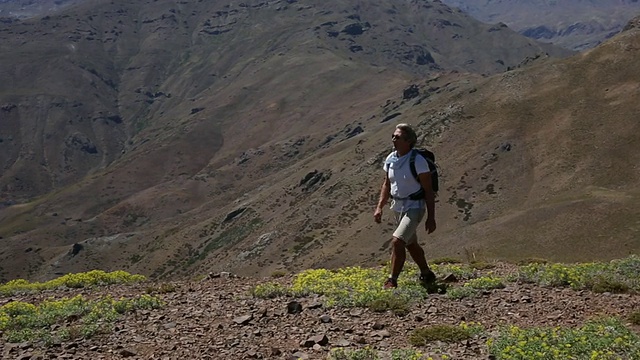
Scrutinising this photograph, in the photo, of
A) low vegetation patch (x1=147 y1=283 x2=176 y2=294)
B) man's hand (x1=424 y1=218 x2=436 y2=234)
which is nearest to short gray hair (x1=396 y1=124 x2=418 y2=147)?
man's hand (x1=424 y1=218 x2=436 y2=234)

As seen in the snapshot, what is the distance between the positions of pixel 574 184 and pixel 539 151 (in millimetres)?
18484

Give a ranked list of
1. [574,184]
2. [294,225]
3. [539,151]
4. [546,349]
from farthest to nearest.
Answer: [294,225] → [539,151] → [574,184] → [546,349]

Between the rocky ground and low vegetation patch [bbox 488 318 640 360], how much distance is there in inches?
16.4

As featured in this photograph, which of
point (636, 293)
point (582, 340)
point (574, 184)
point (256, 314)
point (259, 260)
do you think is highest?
point (582, 340)

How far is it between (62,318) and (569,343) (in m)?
9.38

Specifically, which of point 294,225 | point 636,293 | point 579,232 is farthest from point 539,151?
point 636,293

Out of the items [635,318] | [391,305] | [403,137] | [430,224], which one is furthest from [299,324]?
[635,318]

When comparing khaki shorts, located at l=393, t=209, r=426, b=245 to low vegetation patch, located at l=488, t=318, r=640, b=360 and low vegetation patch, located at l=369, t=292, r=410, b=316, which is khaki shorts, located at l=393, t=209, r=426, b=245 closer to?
low vegetation patch, located at l=369, t=292, r=410, b=316

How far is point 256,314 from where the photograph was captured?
10.8m

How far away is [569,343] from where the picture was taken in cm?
782

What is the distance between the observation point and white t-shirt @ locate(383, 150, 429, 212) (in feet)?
36.7

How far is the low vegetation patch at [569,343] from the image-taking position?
7.35 metres

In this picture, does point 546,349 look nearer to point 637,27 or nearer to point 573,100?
point 573,100

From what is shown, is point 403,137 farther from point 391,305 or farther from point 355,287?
point 355,287
